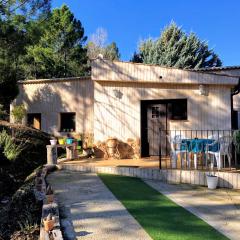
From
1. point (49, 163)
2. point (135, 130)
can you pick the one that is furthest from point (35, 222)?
point (135, 130)

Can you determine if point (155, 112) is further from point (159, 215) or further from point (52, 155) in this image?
point (159, 215)

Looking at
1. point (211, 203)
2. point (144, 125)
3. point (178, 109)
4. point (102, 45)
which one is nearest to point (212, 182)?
point (211, 203)

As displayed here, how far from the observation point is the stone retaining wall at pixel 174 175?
8.31m

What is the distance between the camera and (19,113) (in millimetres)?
17453

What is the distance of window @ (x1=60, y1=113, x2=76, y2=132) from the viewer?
55.3ft

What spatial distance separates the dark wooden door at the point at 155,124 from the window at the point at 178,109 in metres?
0.24

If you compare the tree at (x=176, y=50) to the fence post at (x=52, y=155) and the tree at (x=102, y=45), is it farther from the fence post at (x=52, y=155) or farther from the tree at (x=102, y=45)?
the fence post at (x=52, y=155)

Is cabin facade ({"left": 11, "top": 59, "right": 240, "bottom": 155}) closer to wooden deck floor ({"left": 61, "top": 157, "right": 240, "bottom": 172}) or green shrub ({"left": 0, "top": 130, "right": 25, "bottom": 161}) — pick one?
wooden deck floor ({"left": 61, "top": 157, "right": 240, "bottom": 172})

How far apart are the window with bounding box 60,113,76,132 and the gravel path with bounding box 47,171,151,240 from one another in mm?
8003

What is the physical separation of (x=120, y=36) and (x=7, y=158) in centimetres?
2788

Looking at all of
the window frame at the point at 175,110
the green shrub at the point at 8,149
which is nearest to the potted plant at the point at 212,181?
the window frame at the point at 175,110

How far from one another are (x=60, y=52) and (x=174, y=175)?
21.2m

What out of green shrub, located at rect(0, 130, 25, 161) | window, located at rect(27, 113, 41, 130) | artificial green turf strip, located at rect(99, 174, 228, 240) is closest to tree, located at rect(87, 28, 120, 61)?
window, located at rect(27, 113, 41, 130)

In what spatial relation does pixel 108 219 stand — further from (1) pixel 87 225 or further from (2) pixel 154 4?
(2) pixel 154 4
